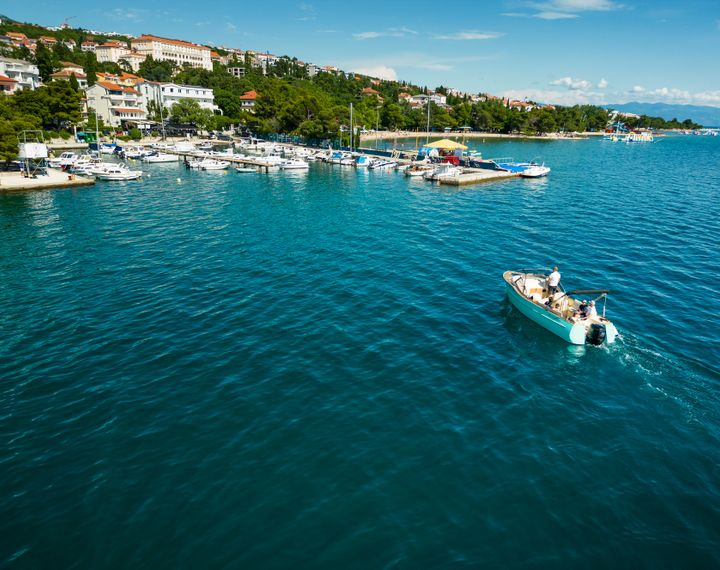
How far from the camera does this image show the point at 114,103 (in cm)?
13288

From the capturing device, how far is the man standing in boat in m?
28.2

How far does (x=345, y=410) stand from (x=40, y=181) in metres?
69.0

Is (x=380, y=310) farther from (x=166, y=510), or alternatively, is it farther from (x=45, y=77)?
(x=45, y=77)

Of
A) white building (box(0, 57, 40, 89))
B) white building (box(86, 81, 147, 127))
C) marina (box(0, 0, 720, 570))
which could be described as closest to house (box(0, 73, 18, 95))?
white building (box(0, 57, 40, 89))

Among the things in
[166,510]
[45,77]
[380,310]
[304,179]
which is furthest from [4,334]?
[45,77]

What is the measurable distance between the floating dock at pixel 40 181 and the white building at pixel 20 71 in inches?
3369

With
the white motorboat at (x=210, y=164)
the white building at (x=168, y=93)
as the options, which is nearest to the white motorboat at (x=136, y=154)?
the white motorboat at (x=210, y=164)

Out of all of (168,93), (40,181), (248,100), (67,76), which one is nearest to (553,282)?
(40,181)

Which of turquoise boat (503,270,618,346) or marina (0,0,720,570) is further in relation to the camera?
turquoise boat (503,270,618,346)

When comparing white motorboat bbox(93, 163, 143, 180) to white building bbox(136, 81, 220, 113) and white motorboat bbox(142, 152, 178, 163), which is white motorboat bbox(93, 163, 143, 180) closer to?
white motorboat bbox(142, 152, 178, 163)

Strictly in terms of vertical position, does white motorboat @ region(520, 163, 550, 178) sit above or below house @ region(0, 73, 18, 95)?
below

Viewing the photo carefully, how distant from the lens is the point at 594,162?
124812 millimetres

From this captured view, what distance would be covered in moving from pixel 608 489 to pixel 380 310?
16.6m

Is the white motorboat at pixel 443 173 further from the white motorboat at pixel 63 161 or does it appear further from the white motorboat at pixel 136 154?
the white motorboat at pixel 63 161
